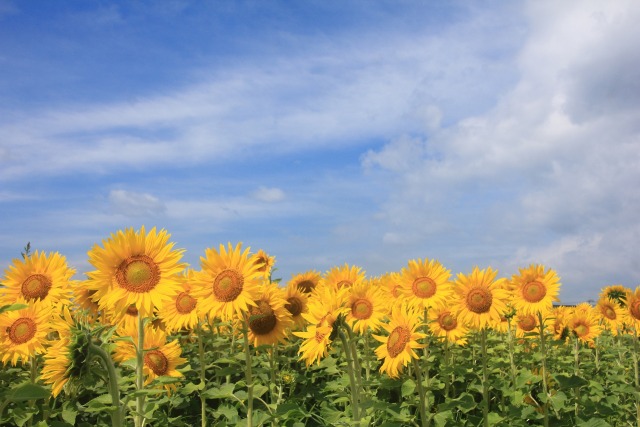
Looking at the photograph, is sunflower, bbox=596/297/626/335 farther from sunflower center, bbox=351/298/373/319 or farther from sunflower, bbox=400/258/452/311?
sunflower center, bbox=351/298/373/319

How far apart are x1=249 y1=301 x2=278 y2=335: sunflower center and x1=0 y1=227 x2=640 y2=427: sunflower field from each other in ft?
0.05

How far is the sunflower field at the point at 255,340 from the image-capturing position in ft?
17.8

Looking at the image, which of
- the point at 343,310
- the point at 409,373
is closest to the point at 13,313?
the point at 343,310

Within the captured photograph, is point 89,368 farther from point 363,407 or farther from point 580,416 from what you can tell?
point 580,416

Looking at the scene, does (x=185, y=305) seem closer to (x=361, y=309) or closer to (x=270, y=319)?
(x=270, y=319)

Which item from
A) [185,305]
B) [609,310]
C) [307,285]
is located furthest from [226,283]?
[609,310]

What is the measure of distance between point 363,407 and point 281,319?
5.47ft

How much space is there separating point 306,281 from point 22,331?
4.37 meters

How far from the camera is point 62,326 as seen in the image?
595 centimetres

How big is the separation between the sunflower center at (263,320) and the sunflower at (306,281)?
2771mm

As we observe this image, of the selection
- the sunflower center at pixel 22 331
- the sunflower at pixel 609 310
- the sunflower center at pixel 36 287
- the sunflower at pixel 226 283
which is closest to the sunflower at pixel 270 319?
the sunflower at pixel 226 283

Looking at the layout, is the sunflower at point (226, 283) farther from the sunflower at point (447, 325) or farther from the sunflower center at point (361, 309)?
the sunflower at point (447, 325)

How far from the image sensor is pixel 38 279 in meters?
8.53

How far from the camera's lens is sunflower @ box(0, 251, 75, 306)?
27.6 feet
